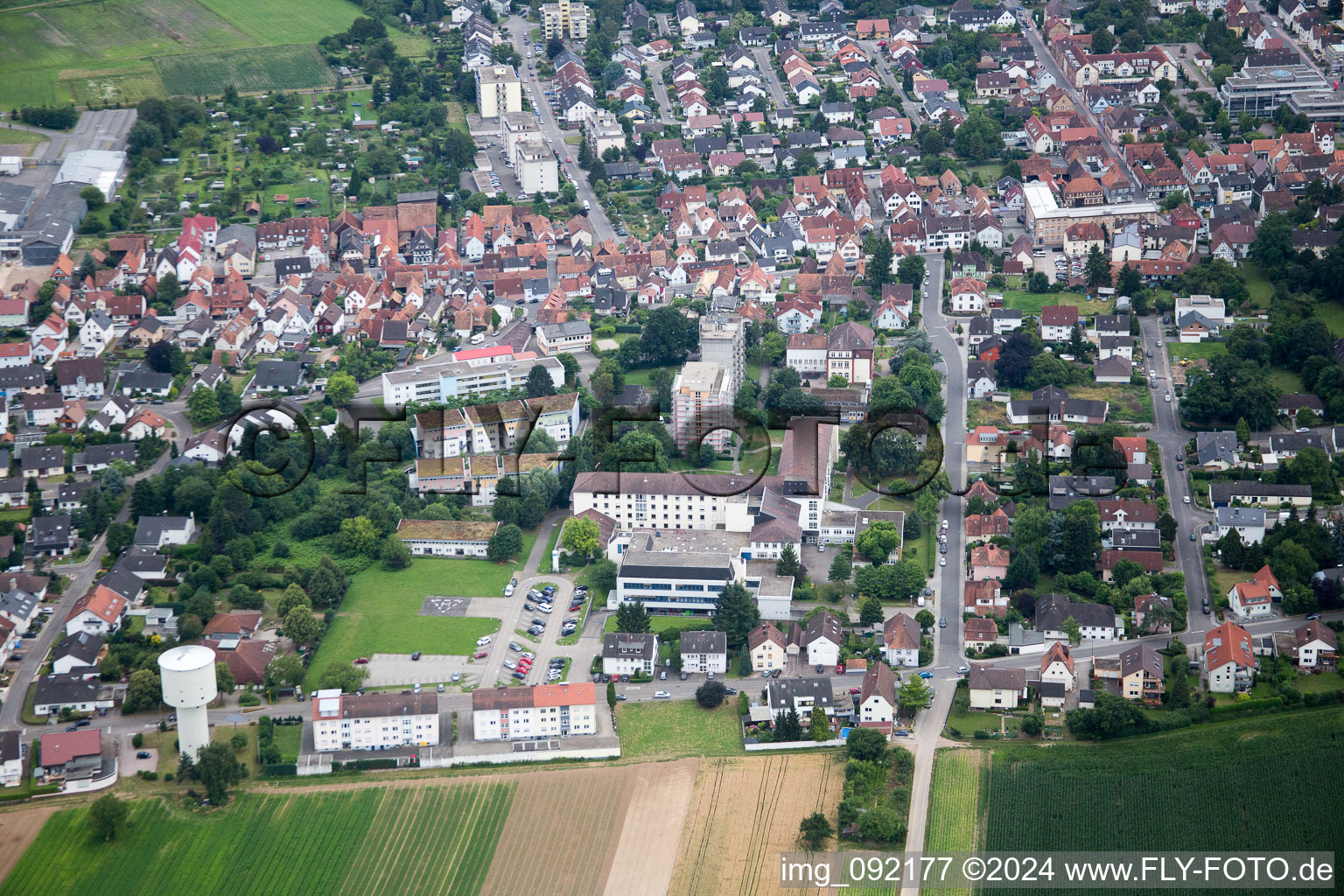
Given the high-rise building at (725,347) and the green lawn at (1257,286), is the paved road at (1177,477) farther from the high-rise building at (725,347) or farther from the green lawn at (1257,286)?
the high-rise building at (725,347)

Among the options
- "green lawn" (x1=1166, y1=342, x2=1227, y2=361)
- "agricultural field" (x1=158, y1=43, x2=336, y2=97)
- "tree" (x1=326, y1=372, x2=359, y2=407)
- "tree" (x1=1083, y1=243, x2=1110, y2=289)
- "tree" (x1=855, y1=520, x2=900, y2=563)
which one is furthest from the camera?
"agricultural field" (x1=158, y1=43, x2=336, y2=97)

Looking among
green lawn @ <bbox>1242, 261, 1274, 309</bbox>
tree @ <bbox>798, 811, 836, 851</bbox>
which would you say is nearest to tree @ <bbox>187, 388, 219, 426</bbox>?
tree @ <bbox>798, 811, 836, 851</bbox>

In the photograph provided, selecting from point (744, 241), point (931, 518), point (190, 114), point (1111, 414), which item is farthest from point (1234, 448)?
point (190, 114)

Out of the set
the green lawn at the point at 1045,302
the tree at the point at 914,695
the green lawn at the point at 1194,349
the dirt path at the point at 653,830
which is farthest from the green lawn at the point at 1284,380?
the dirt path at the point at 653,830

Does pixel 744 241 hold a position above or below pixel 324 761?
above

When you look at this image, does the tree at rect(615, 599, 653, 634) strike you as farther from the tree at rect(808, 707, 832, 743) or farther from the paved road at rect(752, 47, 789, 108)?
the paved road at rect(752, 47, 789, 108)

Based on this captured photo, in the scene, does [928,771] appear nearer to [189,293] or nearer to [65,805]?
[65,805]

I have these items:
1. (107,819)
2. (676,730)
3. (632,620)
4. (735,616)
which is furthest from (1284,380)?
(107,819)
